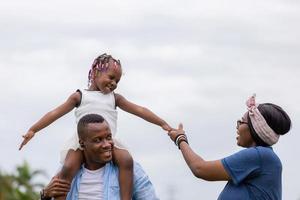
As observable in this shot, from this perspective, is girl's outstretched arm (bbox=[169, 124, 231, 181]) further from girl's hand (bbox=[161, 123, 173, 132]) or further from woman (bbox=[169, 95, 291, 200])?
girl's hand (bbox=[161, 123, 173, 132])

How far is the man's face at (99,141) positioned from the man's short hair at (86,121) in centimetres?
3

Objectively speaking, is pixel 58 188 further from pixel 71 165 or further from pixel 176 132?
pixel 176 132

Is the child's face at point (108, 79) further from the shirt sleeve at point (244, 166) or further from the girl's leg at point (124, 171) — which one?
the shirt sleeve at point (244, 166)

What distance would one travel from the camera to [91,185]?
34.4ft

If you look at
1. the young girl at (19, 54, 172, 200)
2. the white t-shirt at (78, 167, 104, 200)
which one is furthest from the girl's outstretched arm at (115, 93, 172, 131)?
the white t-shirt at (78, 167, 104, 200)

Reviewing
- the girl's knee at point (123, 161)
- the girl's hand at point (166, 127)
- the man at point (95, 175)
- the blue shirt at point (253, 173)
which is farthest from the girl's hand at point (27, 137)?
the blue shirt at point (253, 173)

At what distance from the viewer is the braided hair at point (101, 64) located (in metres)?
11.1

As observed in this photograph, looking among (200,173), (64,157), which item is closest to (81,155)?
(64,157)

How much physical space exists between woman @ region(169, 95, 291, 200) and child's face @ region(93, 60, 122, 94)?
39.8 inches

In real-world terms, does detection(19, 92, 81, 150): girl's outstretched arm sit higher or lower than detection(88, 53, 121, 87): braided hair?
lower

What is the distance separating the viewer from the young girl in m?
10.6

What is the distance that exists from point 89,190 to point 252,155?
1.30 m

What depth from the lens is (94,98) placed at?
1099 centimetres

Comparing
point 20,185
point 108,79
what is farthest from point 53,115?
point 20,185
